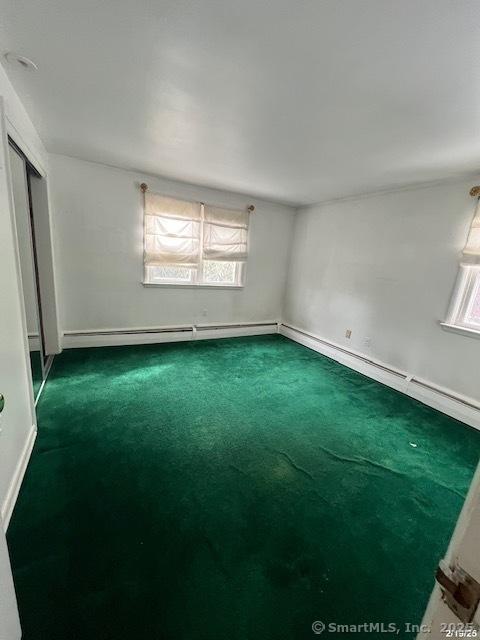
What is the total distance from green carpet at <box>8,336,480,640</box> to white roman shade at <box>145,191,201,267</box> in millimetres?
1793

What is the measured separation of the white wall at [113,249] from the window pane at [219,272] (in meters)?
0.17

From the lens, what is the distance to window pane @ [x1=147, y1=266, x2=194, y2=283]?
12.5 ft

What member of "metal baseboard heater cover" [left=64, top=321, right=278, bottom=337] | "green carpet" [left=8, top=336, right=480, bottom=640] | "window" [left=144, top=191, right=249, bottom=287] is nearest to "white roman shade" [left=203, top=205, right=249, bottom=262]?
"window" [left=144, top=191, right=249, bottom=287]

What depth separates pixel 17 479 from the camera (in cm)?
149

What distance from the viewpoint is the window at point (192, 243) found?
359 centimetres

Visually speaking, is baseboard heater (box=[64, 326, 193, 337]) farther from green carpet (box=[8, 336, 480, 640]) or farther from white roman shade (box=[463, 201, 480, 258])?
white roman shade (box=[463, 201, 480, 258])

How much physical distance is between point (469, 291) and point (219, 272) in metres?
3.08

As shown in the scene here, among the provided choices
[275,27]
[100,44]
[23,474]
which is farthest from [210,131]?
[23,474]

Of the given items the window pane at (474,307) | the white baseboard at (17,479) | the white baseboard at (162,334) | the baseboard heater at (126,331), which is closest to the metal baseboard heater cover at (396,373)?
the window pane at (474,307)

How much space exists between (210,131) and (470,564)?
2545mm

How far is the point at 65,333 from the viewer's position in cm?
338

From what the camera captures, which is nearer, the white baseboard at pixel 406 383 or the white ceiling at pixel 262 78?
the white ceiling at pixel 262 78

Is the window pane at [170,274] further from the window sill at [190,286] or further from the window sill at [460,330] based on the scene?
the window sill at [460,330]

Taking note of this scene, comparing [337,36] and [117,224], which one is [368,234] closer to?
[337,36]
